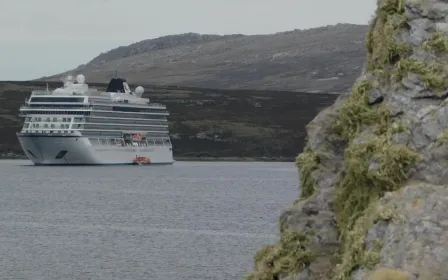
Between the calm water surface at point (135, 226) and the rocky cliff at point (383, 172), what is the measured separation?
10.2m

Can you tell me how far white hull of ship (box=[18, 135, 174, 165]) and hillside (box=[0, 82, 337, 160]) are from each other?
1339 inches

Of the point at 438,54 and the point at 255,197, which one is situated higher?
the point at 438,54

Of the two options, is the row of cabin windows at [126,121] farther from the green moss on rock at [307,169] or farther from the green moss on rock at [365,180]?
the green moss on rock at [365,180]

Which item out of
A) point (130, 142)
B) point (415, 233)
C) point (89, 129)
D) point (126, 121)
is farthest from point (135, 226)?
point (126, 121)

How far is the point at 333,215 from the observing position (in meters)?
6.55

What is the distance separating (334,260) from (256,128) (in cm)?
17429

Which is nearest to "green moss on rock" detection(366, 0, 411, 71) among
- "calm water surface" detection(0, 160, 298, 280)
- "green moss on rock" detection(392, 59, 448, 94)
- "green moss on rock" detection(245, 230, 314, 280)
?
"green moss on rock" detection(392, 59, 448, 94)

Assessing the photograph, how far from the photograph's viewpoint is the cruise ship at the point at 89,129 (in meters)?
132

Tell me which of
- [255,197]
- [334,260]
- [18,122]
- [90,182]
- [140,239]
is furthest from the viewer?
[18,122]

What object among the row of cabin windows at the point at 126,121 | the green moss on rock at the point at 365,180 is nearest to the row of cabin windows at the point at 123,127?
the row of cabin windows at the point at 126,121

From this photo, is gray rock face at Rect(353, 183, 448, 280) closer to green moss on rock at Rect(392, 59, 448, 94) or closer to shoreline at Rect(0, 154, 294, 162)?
green moss on rock at Rect(392, 59, 448, 94)

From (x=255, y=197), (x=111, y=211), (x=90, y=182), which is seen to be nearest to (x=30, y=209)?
(x=111, y=211)

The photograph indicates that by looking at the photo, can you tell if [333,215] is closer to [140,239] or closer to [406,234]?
[406,234]

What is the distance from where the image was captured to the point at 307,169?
689cm
